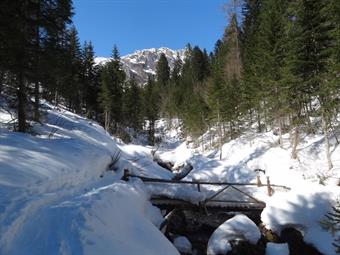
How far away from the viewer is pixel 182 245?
10.5 metres

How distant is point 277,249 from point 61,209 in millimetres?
7226

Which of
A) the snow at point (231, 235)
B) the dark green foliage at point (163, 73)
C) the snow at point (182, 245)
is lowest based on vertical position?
the snow at point (182, 245)

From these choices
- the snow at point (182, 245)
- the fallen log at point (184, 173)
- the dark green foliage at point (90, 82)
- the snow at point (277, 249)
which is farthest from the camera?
the dark green foliage at point (90, 82)

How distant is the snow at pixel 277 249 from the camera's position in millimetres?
9586

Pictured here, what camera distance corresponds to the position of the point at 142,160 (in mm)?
20328

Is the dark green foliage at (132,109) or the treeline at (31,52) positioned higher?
the dark green foliage at (132,109)

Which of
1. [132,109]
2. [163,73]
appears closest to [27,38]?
[132,109]

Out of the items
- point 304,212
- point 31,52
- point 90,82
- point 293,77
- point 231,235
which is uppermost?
point 90,82

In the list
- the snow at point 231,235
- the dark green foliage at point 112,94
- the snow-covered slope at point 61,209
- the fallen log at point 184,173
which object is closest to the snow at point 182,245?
the snow at point 231,235

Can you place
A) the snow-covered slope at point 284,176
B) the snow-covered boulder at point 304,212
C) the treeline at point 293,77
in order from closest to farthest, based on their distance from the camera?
the snow-covered boulder at point 304,212 → the snow-covered slope at point 284,176 → the treeline at point 293,77

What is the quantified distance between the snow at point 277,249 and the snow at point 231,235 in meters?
0.48

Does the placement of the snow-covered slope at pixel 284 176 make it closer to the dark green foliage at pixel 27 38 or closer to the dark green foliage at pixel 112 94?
the dark green foliage at pixel 27 38

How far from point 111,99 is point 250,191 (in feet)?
90.7

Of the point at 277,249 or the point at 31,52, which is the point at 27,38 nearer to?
the point at 31,52
